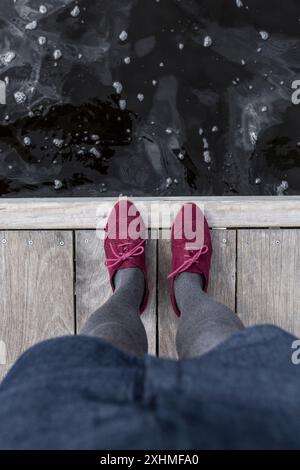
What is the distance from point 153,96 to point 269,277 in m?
0.48

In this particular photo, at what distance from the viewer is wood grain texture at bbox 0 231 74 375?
93 centimetres

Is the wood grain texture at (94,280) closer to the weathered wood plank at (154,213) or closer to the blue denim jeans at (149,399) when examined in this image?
the weathered wood plank at (154,213)

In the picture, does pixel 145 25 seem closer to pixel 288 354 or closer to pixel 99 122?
pixel 99 122

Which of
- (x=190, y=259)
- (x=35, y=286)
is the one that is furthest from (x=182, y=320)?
(x=35, y=286)

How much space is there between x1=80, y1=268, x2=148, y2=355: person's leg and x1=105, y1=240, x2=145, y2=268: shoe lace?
2cm

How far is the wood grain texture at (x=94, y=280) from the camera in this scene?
927 millimetres

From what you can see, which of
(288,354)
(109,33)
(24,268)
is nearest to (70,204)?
(24,268)

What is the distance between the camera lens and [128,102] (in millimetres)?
1028

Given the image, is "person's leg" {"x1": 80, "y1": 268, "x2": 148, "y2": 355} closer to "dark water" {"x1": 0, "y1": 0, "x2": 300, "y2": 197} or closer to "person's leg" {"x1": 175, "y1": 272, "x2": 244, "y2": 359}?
"person's leg" {"x1": 175, "y1": 272, "x2": 244, "y2": 359}

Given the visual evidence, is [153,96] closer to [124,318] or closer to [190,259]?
[190,259]

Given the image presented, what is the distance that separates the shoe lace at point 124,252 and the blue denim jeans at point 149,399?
0.39 m

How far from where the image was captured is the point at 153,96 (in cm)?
103

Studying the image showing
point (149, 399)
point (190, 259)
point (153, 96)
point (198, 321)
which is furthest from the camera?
point (153, 96)
